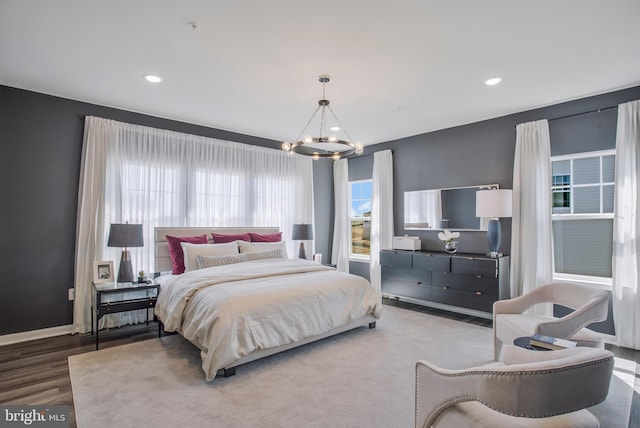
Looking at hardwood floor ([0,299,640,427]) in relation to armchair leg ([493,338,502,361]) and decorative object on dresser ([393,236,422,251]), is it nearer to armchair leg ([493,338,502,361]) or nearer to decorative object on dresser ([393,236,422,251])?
armchair leg ([493,338,502,361])

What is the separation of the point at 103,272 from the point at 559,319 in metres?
4.57

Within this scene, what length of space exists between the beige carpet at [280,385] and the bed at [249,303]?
0.64 ft

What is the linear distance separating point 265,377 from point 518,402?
208cm

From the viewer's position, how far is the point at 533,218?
400cm

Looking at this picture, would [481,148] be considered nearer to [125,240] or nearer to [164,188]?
[164,188]

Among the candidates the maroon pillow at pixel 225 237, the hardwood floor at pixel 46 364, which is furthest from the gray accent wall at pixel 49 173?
the maroon pillow at pixel 225 237

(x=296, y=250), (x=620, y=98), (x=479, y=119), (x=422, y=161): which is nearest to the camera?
(x=620, y=98)

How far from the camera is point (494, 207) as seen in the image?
4027 mm

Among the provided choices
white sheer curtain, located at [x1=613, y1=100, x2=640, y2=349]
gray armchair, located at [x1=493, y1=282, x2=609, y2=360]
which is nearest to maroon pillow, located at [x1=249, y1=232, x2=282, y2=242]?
gray armchair, located at [x1=493, y1=282, x2=609, y2=360]

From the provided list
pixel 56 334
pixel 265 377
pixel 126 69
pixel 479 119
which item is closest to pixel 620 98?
pixel 479 119

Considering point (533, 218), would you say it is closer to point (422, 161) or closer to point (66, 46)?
point (422, 161)

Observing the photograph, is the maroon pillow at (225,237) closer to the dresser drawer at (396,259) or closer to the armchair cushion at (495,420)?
the dresser drawer at (396,259)

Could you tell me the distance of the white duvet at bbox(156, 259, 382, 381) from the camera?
2.70 m

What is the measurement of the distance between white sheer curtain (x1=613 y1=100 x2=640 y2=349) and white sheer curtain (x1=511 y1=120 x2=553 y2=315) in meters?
0.60
